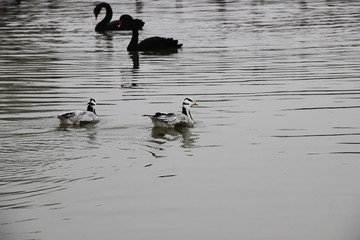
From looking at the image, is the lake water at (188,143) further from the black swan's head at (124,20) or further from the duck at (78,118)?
the black swan's head at (124,20)

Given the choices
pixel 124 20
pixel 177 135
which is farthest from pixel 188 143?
pixel 124 20

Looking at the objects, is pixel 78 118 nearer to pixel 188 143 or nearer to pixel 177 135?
pixel 177 135

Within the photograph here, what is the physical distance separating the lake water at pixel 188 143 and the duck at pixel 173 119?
0.17 m

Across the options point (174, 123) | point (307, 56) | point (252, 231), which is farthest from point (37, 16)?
point (252, 231)

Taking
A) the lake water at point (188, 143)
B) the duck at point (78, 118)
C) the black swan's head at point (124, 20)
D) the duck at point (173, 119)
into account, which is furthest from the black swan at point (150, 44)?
the duck at point (78, 118)

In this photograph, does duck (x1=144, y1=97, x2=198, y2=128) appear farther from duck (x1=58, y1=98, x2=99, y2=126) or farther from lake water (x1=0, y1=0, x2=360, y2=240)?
duck (x1=58, y1=98, x2=99, y2=126)

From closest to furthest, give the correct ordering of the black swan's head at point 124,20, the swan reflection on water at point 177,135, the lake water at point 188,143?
the lake water at point 188,143 < the swan reflection on water at point 177,135 < the black swan's head at point 124,20

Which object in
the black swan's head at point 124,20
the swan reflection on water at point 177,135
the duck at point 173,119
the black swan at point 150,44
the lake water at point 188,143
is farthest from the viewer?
the black swan's head at point 124,20

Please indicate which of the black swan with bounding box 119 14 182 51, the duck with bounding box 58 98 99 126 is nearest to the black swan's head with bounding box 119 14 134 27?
the black swan with bounding box 119 14 182 51

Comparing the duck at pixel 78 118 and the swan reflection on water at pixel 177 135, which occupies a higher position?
the duck at pixel 78 118

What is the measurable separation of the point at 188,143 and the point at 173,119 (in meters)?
0.90

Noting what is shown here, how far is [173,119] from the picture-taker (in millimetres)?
14641

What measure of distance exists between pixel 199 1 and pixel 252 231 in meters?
35.6

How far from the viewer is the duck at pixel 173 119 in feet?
47.4
